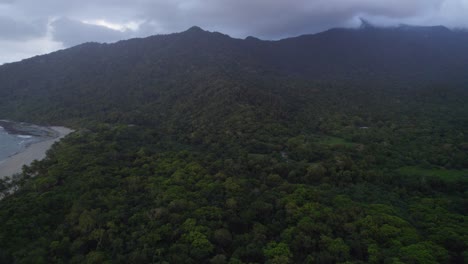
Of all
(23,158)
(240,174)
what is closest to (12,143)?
(23,158)

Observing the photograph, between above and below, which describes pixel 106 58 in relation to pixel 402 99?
above

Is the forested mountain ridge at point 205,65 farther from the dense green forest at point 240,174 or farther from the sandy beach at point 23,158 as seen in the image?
the sandy beach at point 23,158

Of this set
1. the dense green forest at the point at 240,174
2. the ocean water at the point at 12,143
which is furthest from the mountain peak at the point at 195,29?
the ocean water at the point at 12,143

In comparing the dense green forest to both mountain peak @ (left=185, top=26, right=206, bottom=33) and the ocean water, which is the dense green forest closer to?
the ocean water

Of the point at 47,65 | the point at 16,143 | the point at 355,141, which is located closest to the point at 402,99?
the point at 355,141

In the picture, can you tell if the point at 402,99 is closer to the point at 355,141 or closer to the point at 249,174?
the point at 355,141
